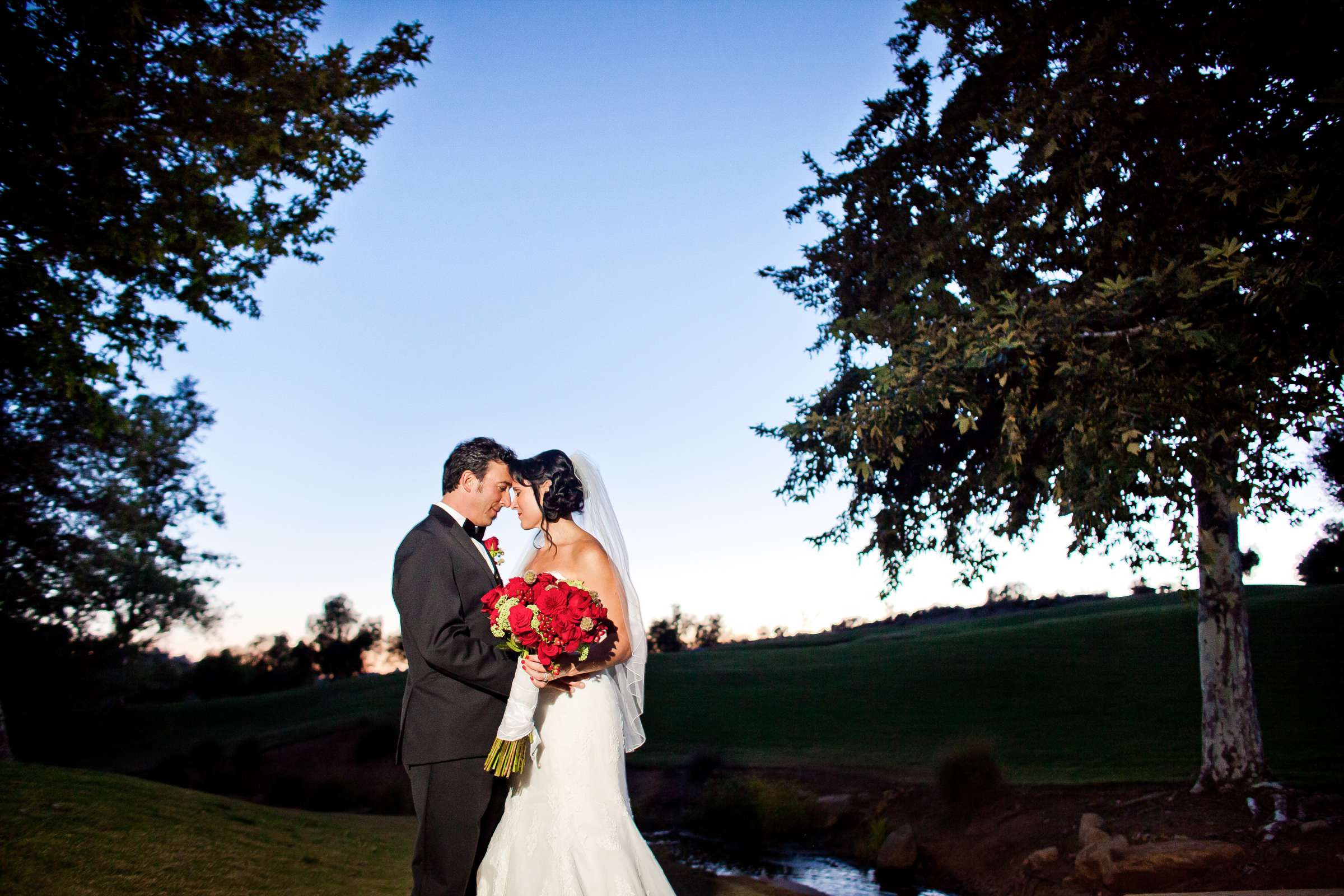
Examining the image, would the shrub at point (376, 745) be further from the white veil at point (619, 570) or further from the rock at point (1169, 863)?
the white veil at point (619, 570)

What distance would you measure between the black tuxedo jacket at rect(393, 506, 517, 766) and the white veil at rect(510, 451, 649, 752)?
1.11 m

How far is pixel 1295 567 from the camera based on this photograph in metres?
48.5

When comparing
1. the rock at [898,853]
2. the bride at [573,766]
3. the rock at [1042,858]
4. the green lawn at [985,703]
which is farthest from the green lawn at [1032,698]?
the bride at [573,766]

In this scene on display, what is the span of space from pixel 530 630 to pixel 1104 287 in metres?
9.00

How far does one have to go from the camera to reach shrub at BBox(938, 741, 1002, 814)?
16578 millimetres

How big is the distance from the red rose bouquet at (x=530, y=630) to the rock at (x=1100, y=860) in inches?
390

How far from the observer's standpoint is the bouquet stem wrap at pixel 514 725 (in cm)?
514

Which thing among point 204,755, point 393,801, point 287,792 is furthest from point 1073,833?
point 204,755

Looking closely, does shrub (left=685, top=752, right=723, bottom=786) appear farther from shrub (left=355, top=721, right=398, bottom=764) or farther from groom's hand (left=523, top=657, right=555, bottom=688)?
groom's hand (left=523, top=657, right=555, bottom=688)

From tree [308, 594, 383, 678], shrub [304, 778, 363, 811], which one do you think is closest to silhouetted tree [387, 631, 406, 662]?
tree [308, 594, 383, 678]

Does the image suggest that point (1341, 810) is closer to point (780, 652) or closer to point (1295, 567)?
point (780, 652)

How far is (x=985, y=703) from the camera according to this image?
30844 mm

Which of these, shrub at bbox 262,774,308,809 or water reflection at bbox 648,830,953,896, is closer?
water reflection at bbox 648,830,953,896

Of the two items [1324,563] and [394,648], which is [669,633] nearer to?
[394,648]
